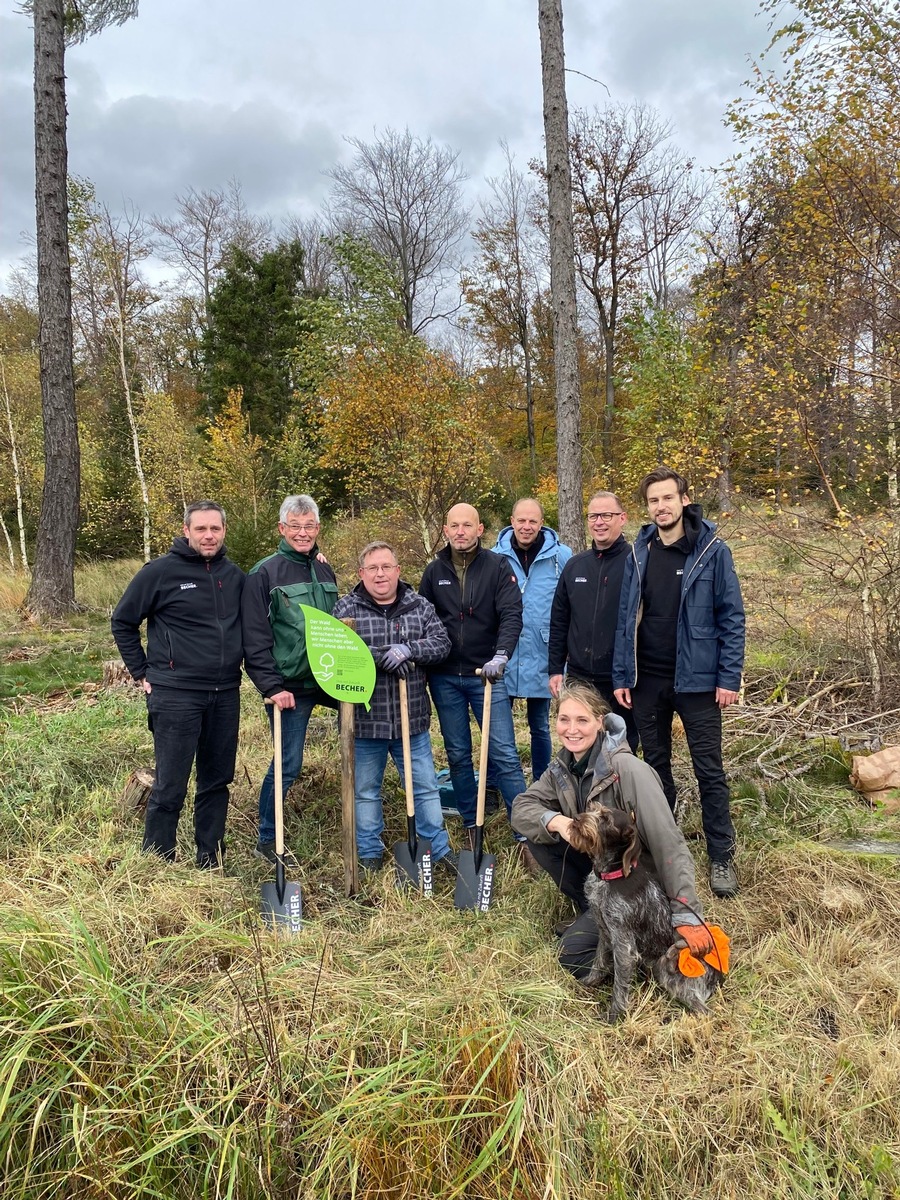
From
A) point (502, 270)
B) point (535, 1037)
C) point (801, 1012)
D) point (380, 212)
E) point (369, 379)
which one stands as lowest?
point (801, 1012)

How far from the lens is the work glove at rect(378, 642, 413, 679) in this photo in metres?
3.81

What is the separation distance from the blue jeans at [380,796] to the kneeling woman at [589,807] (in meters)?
0.84

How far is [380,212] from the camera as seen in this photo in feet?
94.4

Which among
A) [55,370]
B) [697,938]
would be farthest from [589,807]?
[55,370]

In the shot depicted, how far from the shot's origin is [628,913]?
2809mm

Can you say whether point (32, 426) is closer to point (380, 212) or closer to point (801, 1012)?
point (380, 212)

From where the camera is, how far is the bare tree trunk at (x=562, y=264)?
709cm

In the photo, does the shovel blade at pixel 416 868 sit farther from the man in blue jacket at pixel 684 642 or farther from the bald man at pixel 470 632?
the man in blue jacket at pixel 684 642

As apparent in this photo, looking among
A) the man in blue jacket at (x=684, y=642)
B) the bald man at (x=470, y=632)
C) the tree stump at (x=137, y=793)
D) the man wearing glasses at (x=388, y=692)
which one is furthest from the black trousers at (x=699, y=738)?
the tree stump at (x=137, y=793)

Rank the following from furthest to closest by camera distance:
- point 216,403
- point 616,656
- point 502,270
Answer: point 502,270, point 216,403, point 616,656

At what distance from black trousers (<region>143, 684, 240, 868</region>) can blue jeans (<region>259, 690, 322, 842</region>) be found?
0.25 m

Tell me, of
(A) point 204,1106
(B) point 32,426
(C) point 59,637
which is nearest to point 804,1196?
(A) point 204,1106

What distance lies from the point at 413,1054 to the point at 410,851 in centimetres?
175

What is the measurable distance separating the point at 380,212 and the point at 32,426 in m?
17.4
